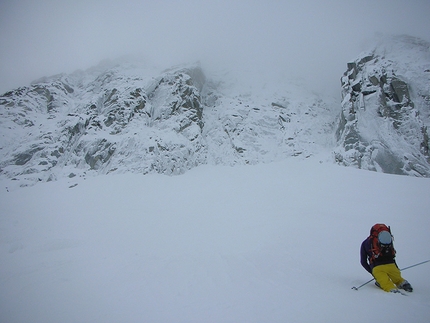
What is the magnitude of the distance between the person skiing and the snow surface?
31cm

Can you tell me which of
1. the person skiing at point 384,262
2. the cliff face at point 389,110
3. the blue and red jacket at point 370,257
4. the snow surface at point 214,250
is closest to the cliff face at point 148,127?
the cliff face at point 389,110

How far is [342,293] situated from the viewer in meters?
3.99

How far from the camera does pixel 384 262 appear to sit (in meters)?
4.18

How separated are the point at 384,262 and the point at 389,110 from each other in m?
24.3

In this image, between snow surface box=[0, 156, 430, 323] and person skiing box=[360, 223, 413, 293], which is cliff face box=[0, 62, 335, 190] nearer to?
snow surface box=[0, 156, 430, 323]

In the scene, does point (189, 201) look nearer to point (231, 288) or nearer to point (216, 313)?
point (231, 288)

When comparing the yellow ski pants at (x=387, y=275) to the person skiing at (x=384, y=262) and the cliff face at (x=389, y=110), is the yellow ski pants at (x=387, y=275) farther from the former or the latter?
the cliff face at (x=389, y=110)

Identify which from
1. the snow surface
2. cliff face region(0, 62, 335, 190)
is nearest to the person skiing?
the snow surface

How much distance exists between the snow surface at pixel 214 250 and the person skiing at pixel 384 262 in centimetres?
31

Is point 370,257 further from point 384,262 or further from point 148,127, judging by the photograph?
point 148,127

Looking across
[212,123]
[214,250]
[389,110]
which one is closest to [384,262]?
[214,250]

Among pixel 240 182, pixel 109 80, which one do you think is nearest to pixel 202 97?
pixel 109 80

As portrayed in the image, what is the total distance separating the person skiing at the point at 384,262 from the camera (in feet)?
12.9

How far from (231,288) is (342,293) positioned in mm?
2425
